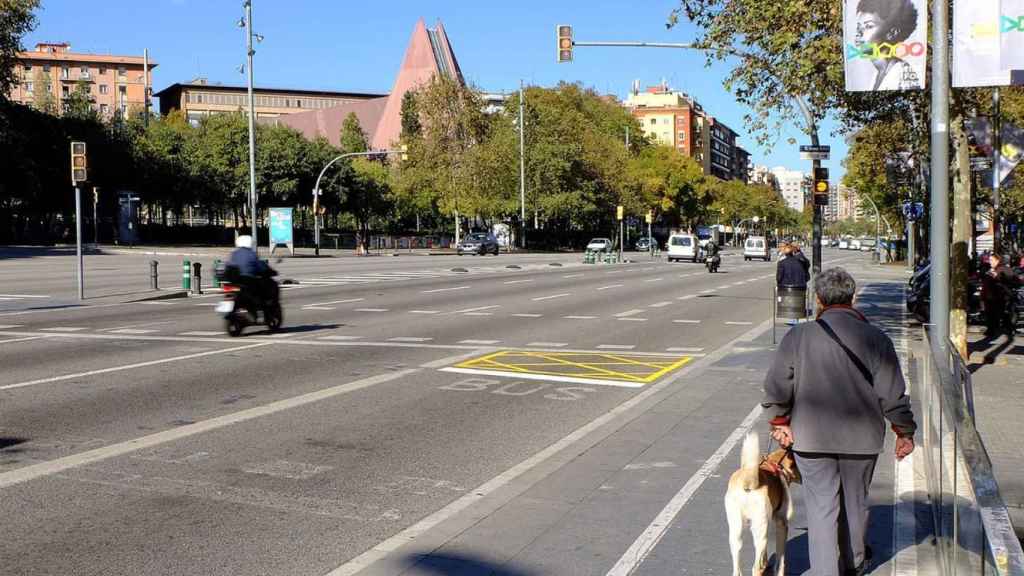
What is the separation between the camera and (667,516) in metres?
6.30

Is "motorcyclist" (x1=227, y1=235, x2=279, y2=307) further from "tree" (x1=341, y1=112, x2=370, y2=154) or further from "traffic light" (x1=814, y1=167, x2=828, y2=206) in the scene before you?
"tree" (x1=341, y1=112, x2=370, y2=154)

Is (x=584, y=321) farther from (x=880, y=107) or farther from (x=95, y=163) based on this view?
(x=95, y=163)

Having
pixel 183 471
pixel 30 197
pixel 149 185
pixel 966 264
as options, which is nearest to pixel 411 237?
pixel 149 185

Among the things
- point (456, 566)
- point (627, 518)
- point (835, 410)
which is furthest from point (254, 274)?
point (835, 410)

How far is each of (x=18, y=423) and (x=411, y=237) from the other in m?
81.6

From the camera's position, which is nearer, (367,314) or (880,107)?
(880,107)

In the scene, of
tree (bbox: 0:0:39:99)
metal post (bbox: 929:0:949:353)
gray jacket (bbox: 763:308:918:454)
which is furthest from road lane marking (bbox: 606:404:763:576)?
tree (bbox: 0:0:39:99)

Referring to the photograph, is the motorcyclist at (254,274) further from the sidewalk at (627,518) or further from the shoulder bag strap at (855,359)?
the shoulder bag strap at (855,359)

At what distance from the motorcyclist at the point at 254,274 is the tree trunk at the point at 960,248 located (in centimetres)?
1086

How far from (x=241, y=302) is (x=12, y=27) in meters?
44.3

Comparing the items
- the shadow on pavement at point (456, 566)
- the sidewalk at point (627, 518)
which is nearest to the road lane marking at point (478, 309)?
the sidewalk at point (627, 518)

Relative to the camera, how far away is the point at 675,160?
384 ft

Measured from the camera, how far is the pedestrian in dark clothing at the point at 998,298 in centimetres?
1733

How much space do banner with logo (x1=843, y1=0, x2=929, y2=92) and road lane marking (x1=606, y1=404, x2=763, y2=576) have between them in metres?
3.58
